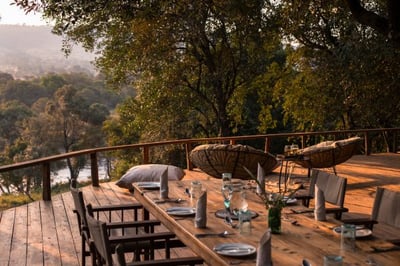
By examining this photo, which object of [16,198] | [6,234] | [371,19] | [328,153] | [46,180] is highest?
[371,19]

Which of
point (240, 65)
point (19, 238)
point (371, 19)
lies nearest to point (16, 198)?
point (240, 65)

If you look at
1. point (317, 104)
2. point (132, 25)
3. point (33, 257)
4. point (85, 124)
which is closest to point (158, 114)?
A: point (132, 25)

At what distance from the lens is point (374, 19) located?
22.8ft

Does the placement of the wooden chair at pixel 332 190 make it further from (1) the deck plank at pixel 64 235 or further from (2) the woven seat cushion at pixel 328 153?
(2) the woven seat cushion at pixel 328 153

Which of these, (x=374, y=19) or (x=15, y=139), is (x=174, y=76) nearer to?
(x=374, y=19)

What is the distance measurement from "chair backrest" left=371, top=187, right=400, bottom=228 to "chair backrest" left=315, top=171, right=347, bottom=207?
1.45 feet

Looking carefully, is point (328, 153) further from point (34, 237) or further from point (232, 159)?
point (34, 237)

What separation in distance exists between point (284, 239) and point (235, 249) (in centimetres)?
34

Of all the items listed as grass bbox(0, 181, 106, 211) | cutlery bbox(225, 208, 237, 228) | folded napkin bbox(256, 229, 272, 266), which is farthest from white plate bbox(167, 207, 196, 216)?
grass bbox(0, 181, 106, 211)

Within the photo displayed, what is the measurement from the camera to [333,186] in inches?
169

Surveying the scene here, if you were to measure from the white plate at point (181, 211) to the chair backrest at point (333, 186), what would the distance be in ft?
4.02

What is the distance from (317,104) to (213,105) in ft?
9.81

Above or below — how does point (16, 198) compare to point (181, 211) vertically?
below

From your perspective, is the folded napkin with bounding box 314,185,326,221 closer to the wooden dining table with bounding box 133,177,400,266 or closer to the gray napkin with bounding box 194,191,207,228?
the wooden dining table with bounding box 133,177,400,266
